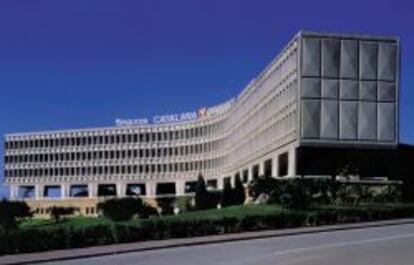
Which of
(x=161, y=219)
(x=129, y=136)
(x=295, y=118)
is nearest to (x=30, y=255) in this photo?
(x=161, y=219)

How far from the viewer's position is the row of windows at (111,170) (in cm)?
17125

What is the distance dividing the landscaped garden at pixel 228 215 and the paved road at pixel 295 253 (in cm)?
498

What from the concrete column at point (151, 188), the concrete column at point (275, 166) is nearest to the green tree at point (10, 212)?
the concrete column at point (275, 166)

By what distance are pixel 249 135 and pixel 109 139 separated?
67.5 metres

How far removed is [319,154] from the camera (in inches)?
3652

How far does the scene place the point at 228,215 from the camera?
46.9 m

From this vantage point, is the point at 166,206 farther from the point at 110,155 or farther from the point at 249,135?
the point at 110,155

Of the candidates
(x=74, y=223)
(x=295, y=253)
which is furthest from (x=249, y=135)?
(x=295, y=253)

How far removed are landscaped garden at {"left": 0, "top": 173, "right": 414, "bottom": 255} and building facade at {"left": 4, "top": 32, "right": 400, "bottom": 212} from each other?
16362 millimetres

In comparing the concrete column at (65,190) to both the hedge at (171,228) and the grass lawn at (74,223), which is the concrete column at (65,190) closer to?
the grass lawn at (74,223)

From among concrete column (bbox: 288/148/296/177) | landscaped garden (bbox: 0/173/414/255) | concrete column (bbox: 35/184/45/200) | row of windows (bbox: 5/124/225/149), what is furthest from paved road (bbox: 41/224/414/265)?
concrete column (bbox: 35/184/45/200)

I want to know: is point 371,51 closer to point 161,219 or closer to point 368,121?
point 368,121

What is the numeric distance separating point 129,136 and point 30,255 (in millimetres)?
147008

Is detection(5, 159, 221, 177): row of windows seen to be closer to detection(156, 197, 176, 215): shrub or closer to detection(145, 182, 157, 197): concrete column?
detection(145, 182, 157, 197): concrete column
